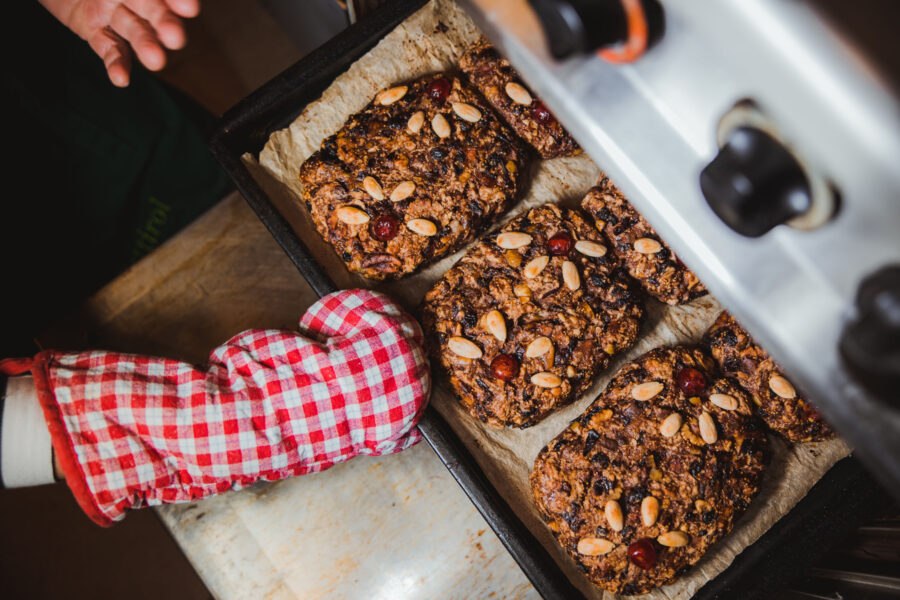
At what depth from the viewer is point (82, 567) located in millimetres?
2150

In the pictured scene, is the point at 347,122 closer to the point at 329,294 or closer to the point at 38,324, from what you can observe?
the point at 329,294

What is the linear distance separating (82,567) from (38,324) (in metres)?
0.96

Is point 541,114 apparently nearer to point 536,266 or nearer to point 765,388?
point 536,266

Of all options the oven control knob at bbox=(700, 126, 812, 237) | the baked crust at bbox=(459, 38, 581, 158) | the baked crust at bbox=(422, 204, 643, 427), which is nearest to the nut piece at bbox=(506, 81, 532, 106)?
the baked crust at bbox=(459, 38, 581, 158)

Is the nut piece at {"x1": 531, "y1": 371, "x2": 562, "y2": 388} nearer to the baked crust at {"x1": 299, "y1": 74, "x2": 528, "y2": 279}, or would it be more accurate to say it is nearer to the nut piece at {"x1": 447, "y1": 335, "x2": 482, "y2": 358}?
the nut piece at {"x1": 447, "y1": 335, "x2": 482, "y2": 358}

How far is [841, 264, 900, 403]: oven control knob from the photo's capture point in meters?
0.51

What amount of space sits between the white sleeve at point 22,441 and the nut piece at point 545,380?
1134 millimetres

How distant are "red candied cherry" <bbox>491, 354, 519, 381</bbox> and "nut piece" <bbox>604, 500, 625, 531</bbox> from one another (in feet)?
1.28

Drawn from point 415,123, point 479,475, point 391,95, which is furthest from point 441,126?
point 479,475

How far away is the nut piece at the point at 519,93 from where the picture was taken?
5.37ft

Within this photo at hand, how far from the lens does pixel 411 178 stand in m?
1.56

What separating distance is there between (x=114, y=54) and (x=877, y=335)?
1.64 m

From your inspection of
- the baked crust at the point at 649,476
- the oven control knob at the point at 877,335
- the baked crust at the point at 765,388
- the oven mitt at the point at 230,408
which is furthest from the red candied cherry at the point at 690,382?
the oven control knob at the point at 877,335

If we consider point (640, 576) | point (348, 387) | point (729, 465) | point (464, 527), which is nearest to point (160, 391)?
point (348, 387)
